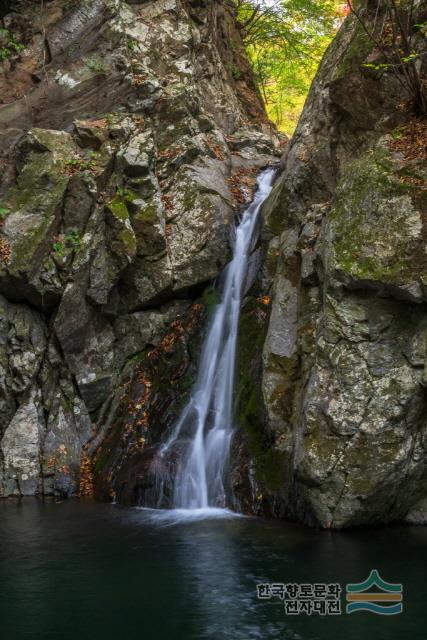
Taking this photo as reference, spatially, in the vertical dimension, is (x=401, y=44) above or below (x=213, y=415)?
above

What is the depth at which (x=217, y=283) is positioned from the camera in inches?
465

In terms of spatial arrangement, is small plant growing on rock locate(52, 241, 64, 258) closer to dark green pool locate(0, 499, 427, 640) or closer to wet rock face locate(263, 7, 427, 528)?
wet rock face locate(263, 7, 427, 528)

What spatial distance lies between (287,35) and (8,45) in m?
9.31

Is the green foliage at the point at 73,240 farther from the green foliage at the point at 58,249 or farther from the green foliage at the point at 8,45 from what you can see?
the green foliage at the point at 8,45

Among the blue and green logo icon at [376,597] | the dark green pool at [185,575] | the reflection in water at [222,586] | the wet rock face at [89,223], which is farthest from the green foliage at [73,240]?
the blue and green logo icon at [376,597]

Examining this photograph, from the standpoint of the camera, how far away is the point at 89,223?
38.1 feet

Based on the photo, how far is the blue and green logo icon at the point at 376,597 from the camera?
546cm

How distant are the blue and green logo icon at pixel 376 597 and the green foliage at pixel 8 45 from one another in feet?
39.9

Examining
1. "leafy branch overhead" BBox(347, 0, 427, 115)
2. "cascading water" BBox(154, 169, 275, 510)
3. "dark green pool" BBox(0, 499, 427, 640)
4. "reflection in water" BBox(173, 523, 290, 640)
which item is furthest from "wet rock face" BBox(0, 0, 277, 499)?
"leafy branch overhead" BBox(347, 0, 427, 115)

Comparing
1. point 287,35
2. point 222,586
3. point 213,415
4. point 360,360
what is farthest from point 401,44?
point 287,35

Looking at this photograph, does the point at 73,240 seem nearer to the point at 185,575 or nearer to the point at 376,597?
the point at 185,575

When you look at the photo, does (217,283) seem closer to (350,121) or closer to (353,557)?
(350,121)

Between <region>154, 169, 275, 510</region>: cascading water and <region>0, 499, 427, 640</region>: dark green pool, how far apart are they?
30.4 inches

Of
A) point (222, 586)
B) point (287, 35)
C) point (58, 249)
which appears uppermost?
point (287, 35)
